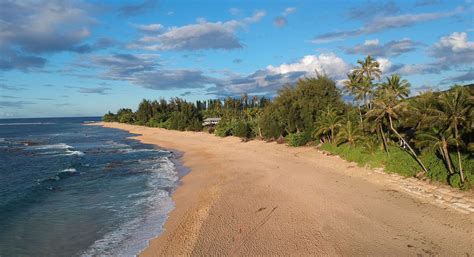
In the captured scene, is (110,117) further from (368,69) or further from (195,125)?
(368,69)

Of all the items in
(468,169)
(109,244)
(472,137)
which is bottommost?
(109,244)

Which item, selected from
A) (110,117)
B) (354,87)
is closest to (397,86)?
(354,87)

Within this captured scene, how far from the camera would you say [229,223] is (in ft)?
51.4

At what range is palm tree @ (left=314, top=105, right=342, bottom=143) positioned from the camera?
3619 cm

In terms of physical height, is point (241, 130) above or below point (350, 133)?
below

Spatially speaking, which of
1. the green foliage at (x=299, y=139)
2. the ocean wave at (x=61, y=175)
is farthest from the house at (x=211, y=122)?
the ocean wave at (x=61, y=175)

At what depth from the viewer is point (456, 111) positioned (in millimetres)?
18203

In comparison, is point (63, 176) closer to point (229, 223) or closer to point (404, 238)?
point (229, 223)

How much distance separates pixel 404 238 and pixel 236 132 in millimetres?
45340

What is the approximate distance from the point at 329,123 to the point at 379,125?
8.98 m

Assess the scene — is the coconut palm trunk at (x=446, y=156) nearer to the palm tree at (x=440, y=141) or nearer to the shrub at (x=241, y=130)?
the palm tree at (x=440, y=141)

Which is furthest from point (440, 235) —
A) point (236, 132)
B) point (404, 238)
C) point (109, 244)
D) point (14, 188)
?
point (236, 132)

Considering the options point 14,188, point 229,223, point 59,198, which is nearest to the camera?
point 229,223

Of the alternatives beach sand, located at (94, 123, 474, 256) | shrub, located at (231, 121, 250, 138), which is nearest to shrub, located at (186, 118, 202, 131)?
shrub, located at (231, 121, 250, 138)
